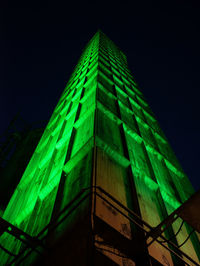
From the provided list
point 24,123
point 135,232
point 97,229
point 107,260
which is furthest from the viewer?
point 24,123

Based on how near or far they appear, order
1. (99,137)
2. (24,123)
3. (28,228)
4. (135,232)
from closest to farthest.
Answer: (135,232), (28,228), (99,137), (24,123)

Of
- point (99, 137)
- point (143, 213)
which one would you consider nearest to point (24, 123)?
point (99, 137)

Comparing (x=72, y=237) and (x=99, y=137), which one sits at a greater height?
(x=99, y=137)

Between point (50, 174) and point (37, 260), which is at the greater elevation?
point (37, 260)

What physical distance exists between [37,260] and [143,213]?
1751mm

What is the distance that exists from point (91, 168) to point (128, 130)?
9.78ft

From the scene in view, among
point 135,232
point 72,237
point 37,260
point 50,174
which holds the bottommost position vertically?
point 50,174

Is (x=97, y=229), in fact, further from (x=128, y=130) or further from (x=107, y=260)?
(x=128, y=130)

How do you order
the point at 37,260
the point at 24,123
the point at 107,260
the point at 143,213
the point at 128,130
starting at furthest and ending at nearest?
1. the point at 24,123
2. the point at 128,130
3. the point at 143,213
4. the point at 37,260
5. the point at 107,260

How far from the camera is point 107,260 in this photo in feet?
7.77

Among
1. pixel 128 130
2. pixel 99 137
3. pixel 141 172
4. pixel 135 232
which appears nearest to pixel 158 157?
pixel 128 130

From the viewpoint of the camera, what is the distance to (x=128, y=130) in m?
6.32

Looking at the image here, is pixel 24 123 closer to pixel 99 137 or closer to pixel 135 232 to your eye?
pixel 99 137

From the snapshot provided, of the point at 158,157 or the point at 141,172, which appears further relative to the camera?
the point at 158,157
